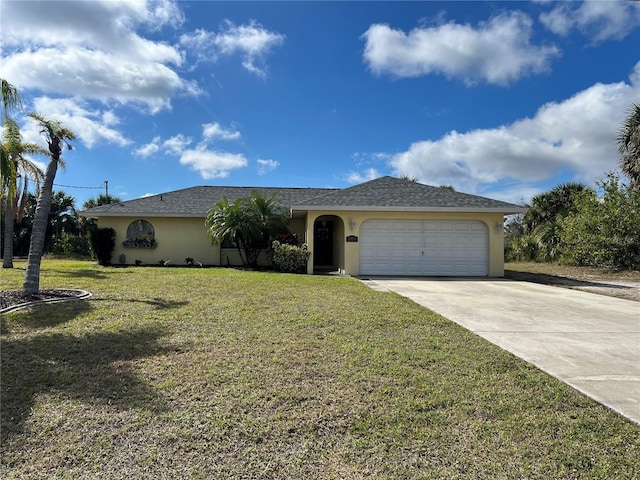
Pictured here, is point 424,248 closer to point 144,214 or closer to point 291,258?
point 291,258

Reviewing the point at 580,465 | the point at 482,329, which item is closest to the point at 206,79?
the point at 482,329

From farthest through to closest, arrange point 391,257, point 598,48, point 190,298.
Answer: point 391,257 → point 598,48 → point 190,298

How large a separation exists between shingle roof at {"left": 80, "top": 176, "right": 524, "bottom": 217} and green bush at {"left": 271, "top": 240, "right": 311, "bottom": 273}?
164 centimetres

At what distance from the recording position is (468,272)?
14398mm

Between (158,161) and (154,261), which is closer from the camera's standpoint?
(154,261)

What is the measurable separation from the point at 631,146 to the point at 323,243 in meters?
14.6

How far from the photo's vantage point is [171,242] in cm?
1734

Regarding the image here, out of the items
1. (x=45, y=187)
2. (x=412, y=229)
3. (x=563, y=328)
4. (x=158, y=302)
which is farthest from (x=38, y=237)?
(x=412, y=229)

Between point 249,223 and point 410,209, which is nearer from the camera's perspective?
point 410,209

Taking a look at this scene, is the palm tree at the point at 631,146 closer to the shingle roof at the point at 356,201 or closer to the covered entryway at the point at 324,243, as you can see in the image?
the shingle roof at the point at 356,201

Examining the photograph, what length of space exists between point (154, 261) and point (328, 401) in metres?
16.0

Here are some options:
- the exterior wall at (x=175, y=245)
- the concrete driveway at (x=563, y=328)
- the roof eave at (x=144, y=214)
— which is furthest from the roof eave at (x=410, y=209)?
the roof eave at (x=144, y=214)

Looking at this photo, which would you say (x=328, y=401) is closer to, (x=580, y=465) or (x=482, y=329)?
(x=580, y=465)

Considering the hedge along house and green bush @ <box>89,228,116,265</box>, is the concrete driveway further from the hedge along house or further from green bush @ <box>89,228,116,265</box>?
green bush @ <box>89,228,116,265</box>
